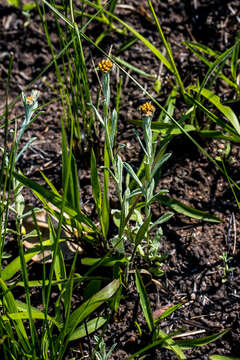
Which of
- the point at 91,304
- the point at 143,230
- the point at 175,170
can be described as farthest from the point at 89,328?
the point at 175,170

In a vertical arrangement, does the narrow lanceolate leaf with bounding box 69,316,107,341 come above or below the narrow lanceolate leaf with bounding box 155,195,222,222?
below

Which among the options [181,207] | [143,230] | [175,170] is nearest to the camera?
[143,230]

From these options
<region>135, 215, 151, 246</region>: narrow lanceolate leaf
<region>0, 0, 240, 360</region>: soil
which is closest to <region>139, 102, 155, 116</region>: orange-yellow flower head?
<region>135, 215, 151, 246</region>: narrow lanceolate leaf

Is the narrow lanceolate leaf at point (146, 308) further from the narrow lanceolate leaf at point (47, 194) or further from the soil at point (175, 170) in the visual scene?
the narrow lanceolate leaf at point (47, 194)

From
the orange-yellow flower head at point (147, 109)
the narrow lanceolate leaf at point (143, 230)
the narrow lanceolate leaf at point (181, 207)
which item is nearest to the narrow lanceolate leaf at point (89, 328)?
the narrow lanceolate leaf at point (143, 230)

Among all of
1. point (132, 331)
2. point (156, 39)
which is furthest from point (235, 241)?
point (156, 39)

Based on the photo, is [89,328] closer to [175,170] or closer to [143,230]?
[143,230]

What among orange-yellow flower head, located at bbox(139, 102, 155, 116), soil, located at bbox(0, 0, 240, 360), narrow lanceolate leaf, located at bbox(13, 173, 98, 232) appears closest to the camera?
orange-yellow flower head, located at bbox(139, 102, 155, 116)

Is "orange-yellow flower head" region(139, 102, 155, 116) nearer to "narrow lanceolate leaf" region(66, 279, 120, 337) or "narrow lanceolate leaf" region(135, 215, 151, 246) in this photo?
"narrow lanceolate leaf" region(135, 215, 151, 246)

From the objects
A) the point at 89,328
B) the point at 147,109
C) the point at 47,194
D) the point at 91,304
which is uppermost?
the point at 147,109
